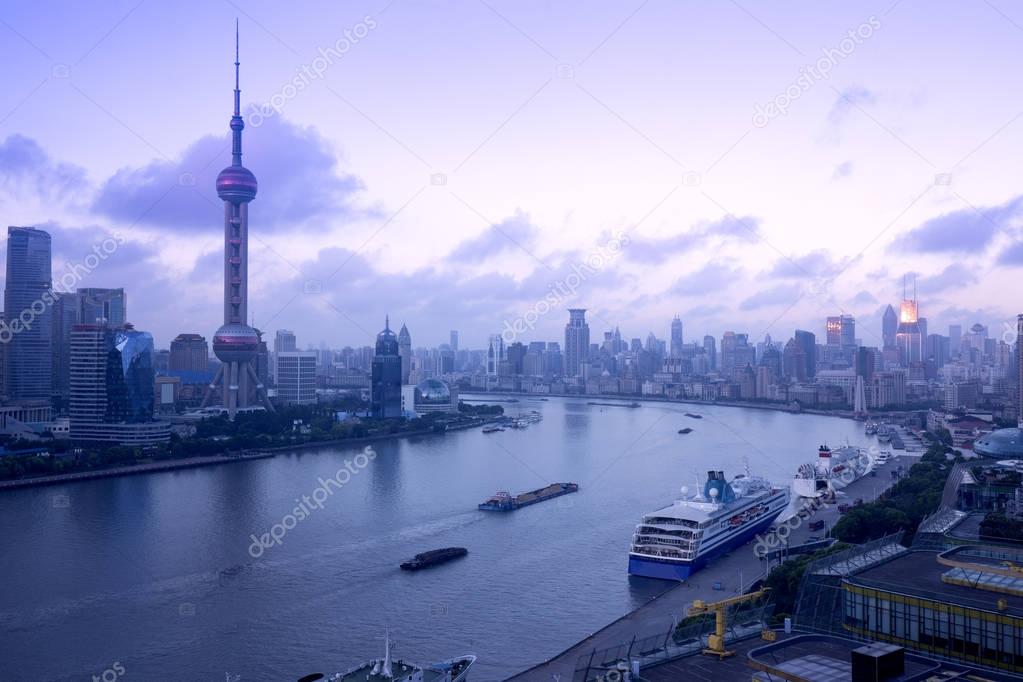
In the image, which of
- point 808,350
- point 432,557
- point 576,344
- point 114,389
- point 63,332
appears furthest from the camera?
point 576,344

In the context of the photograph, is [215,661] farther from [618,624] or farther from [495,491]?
[495,491]

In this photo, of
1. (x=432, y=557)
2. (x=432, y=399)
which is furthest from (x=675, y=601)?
(x=432, y=399)

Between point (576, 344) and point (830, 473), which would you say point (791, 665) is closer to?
point (830, 473)

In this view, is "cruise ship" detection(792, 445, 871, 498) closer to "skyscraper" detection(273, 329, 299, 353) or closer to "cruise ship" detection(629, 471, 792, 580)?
"cruise ship" detection(629, 471, 792, 580)

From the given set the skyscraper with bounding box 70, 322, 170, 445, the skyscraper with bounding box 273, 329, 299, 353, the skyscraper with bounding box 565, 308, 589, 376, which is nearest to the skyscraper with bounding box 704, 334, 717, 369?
the skyscraper with bounding box 565, 308, 589, 376

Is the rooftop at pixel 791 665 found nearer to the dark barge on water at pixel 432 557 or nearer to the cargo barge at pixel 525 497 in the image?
the dark barge on water at pixel 432 557

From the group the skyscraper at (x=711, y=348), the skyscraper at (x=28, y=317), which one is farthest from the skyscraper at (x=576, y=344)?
the skyscraper at (x=28, y=317)

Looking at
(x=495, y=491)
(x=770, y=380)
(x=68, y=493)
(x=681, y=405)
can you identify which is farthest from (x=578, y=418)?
(x=68, y=493)
